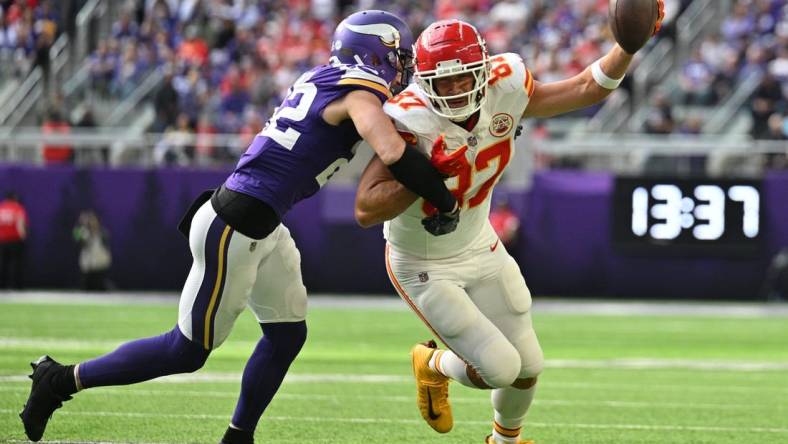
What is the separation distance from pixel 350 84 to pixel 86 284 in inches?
513

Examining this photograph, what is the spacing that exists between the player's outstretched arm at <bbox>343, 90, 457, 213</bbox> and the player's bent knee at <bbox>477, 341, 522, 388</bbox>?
0.59 meters

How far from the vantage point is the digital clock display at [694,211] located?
16.2 m

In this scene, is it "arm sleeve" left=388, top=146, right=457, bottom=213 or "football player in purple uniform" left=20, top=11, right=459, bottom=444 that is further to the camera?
"football player in purple uniform" left=20, top=11, right=459, bottom=444

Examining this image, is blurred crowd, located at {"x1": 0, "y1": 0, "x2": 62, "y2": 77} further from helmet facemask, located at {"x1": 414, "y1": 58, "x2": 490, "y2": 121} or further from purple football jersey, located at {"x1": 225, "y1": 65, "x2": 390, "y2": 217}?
helmet facemask, located at {"x1": 414, "y1": 58, "x2": 490, "y2": 121}

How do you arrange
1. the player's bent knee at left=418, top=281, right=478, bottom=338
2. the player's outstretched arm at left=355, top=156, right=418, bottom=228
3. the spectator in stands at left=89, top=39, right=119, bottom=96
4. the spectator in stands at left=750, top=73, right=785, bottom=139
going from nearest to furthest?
1. the player's outstretched arm at left=355, top=156, right=418, bottom=228
2. the player's bent knee at left=418, top=281, right=478, bottom=338
3. the spectator in stands at left=750, top=73, right=785, bottom=139
4. the spectator in stands at left=89, top=39, right=119, bottom=96

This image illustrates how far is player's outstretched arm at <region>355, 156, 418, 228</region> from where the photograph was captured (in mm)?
5000

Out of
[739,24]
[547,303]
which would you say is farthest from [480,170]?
[739,24]

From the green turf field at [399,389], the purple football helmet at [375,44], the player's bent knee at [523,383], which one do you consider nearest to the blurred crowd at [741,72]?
the green turf field at [399,389]

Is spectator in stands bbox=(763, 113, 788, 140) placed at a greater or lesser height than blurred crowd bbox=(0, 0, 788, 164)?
lesser

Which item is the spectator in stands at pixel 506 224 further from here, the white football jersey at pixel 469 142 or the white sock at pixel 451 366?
the white football jersey at pixel 469 142

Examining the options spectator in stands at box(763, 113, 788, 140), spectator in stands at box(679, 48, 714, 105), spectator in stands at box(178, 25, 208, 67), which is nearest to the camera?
spectator in stands at box(763, 113, 788, 140)

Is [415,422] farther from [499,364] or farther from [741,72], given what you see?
[741,72]

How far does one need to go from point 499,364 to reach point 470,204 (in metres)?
0.64

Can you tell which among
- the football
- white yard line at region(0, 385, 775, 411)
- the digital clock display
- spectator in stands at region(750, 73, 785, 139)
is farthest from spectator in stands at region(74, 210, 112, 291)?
the football
